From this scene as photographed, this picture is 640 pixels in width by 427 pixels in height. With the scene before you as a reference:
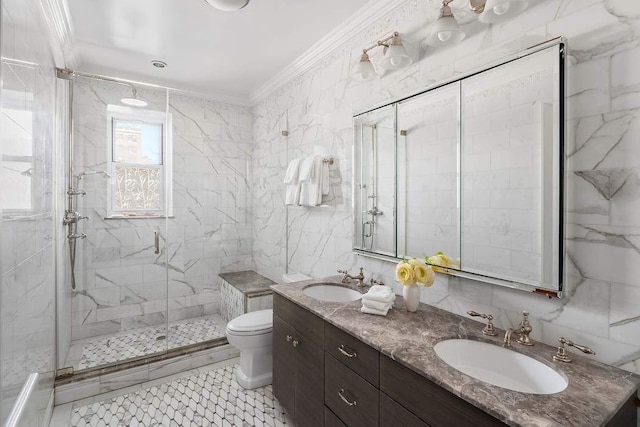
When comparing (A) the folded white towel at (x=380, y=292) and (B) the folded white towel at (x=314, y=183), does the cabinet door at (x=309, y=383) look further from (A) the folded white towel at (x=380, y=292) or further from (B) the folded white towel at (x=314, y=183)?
(B) the folded white towel at (x=314, y=183)

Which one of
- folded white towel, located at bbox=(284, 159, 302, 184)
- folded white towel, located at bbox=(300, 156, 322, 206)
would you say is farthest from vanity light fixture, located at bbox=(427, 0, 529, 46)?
folded white towel, located at bbox=(284, 159, 302, 184)

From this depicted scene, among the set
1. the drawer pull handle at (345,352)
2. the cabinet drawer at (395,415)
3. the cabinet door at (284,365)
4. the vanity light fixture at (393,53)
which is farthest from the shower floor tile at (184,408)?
the vanity light fixture at (393,53)

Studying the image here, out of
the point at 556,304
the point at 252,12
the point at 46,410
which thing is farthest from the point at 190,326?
the point at 556,304

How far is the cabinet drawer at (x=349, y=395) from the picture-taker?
132cm

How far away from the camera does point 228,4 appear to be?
1992mm

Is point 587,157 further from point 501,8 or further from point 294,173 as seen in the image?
point 294,173

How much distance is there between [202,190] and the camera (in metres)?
3.49

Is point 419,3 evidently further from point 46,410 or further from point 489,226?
point 46,410

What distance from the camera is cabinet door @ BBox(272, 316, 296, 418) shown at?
1.91 m

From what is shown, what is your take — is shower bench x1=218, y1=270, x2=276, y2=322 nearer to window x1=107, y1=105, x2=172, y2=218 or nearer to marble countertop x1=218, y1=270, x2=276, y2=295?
marble countertop x1=218, y1=270, x2=276, y2=295

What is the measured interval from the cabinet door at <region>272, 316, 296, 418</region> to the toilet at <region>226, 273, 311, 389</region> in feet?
0.95

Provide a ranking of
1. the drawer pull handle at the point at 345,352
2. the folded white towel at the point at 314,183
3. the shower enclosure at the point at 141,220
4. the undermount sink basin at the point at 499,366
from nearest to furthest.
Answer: the undermount sink basin at the point at 499,366 → the drawer pull handle at the point at 345,352 → the folded white towel at the point at 314,183 → the shower enclosure at the point at 141,220

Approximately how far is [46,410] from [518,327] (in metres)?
2.60

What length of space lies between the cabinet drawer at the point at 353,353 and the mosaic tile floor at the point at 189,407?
89cm
